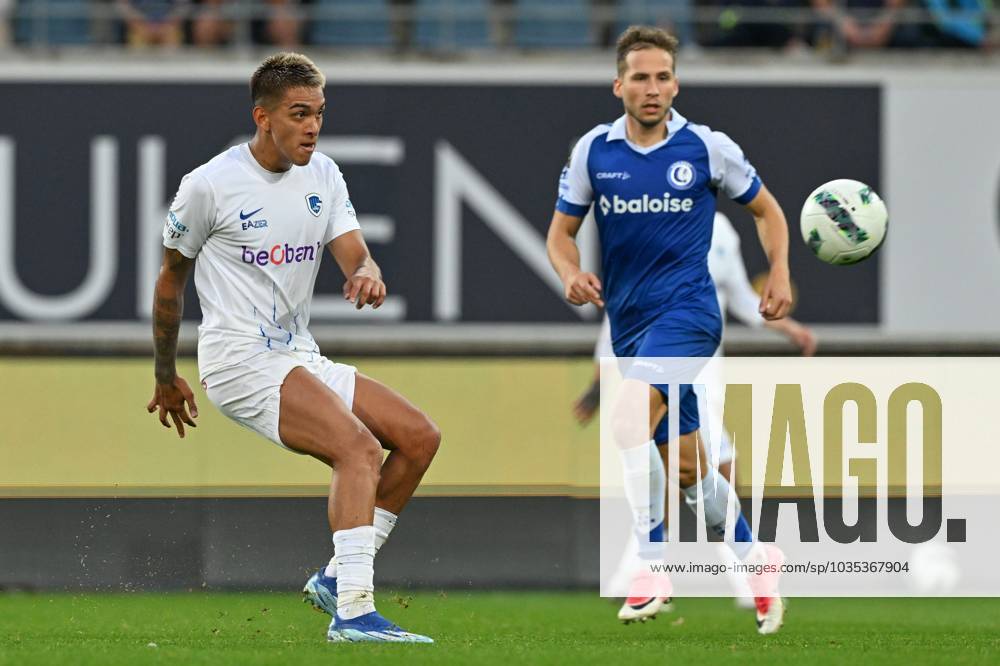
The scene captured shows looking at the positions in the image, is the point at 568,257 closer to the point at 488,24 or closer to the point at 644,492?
the point at 644,492

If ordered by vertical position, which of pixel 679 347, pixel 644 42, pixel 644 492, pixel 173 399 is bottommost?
pixel 644 492

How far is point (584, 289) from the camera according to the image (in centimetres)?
729

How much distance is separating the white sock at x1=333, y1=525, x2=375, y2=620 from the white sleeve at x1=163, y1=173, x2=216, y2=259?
1.27 metres

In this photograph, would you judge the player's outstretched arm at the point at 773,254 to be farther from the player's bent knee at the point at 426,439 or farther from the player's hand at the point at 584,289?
the player's bent knee at the point at 426,439

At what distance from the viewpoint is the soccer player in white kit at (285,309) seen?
6.63 metres

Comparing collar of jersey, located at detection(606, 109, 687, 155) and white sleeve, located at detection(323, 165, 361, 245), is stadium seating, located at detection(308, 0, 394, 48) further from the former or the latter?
white sleeve, located at detection(323, 165, 361, 245)

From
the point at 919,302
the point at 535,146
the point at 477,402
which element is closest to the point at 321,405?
the point at 477,402

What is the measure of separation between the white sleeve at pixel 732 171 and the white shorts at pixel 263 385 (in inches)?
76.3

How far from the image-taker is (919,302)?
13.6 meters

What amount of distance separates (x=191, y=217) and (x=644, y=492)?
2.50 m

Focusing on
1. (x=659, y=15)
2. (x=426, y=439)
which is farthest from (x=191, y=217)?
(x=659, y=15)

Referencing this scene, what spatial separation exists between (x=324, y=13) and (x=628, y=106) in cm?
639

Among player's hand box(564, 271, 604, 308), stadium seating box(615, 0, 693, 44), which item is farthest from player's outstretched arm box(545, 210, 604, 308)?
stadium seating box(615, 0, 693, 44)

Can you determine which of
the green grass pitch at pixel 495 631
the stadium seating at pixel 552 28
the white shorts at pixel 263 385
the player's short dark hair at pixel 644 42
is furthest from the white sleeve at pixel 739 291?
the stadium seating at pixel 552 28
